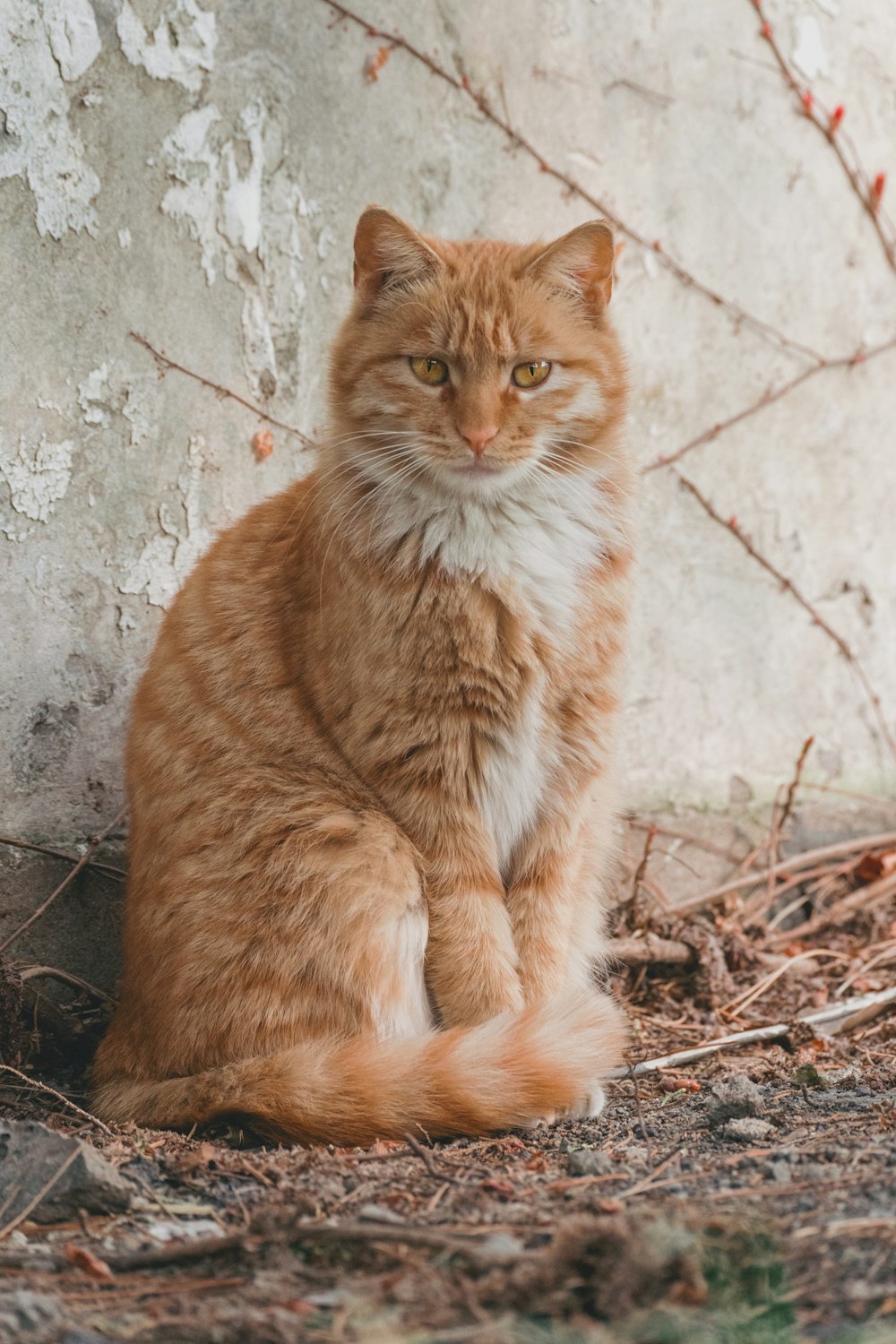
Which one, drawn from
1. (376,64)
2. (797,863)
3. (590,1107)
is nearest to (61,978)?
(590,1107)

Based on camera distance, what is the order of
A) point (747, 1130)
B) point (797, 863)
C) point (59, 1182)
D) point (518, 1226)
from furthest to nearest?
point (797, 863)
point (747, 1130)
point (59, 1182)
point (518, 1226)

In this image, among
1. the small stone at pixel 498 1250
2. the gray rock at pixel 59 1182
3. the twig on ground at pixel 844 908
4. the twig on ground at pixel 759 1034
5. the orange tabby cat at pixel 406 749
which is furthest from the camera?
the twig on ground at pixel 844 908

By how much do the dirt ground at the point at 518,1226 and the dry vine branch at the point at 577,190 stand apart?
242 cm

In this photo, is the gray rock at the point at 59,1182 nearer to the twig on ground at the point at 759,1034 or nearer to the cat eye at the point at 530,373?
the twig on ground at the point at 759,1034

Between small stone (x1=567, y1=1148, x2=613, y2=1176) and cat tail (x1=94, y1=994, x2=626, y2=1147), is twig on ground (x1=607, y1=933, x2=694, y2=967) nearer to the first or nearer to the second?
cat tail (x1=94, y1=994, x2=626, y2=1147)

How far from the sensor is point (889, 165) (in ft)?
14.8

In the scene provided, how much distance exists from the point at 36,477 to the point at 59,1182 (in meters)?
1.74

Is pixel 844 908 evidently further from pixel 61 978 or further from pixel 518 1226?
pixel 518 1226

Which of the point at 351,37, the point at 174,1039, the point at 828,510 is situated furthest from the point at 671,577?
the point at 174,1039

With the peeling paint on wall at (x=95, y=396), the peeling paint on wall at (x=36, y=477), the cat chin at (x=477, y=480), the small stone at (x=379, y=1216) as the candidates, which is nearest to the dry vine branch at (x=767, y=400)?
the cat chin at (x=477, y=480)

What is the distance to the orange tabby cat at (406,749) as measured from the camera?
247cm

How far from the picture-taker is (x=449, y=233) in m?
3.79

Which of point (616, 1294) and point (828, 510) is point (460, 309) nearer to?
point (616, 1294)

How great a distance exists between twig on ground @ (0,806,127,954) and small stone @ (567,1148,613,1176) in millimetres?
1513
